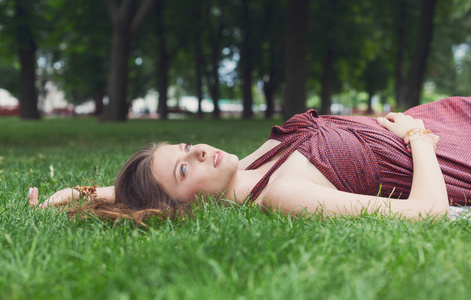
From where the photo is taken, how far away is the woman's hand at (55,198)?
10.1 feet

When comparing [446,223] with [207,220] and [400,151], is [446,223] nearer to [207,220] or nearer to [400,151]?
[400,151]

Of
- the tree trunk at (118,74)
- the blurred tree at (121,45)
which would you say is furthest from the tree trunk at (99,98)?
the tree trunk at (118,74)

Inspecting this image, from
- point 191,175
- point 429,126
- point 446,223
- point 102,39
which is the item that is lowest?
point 446,223

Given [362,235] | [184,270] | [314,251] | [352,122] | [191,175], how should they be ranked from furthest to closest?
[352,122]
[191,175]
[362,235]
[314,251]
[184,270]

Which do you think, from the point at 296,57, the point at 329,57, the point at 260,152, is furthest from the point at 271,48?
the point at 260,152

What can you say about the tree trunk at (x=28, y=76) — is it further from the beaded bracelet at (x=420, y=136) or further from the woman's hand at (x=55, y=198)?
the beaded bracelet at (x=420, y=136)

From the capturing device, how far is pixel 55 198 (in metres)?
3.28

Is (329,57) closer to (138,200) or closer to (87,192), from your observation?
(87,192)

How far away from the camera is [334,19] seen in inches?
901

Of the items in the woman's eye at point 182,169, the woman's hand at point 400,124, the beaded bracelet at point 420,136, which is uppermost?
the woman's hand at point 400,124

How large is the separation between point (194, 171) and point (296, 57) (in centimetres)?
1310

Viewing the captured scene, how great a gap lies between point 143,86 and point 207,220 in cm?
4335

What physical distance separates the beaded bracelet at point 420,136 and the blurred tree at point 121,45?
1536 centimetres

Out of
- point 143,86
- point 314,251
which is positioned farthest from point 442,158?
point 143,86
